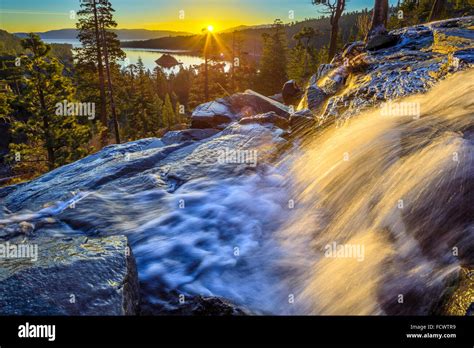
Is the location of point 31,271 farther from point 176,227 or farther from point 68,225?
point 176,227

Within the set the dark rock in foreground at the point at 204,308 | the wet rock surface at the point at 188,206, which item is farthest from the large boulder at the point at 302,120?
the dark rock in foreground at the point at 204,308

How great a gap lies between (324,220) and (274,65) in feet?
138

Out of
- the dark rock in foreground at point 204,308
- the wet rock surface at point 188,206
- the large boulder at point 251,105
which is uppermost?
the large boulder at point 251,105

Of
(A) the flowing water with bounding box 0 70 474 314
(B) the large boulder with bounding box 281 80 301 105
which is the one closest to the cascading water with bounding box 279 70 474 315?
(A) the flowing water with bounding box 0 70 474 314

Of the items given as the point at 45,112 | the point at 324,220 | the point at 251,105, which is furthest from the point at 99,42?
the point at 324,220

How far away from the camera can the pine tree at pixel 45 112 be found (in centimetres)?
1864

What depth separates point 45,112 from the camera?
19.1 metres

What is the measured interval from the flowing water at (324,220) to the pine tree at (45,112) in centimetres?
1352

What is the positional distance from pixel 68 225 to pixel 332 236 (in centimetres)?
492

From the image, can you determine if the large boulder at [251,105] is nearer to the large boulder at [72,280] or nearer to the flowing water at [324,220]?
the flowing water at [324,220]

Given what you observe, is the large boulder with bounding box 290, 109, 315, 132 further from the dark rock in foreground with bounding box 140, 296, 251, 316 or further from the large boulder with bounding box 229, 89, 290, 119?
the dark rock in foreground with bounding box 140, 296, 251, 316

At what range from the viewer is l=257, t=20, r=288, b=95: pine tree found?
146ft

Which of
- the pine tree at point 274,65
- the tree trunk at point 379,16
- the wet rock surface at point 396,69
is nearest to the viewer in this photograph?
the wet rock surface at point 396,69

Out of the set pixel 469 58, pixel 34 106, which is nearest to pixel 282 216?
pixel 469 58
